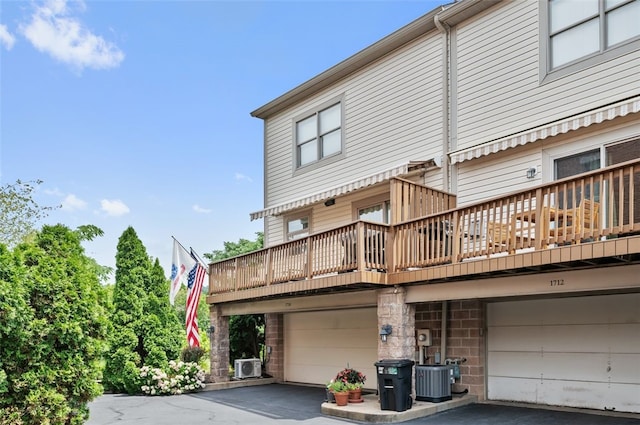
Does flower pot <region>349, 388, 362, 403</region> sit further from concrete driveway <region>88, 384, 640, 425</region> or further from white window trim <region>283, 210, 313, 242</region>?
white window trim <region>283, 210, 313, 242</region>

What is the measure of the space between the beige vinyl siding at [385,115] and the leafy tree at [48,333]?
8114 mm

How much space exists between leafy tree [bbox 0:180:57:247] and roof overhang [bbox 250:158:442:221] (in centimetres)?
1272

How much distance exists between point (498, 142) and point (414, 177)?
2691 millimetres

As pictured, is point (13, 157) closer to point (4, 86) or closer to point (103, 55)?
point (4, 86)

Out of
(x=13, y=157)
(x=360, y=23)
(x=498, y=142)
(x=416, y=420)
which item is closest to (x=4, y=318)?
(x=416, y=420)

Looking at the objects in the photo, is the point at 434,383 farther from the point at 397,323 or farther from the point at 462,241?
the point at 462,241

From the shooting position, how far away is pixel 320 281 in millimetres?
11711

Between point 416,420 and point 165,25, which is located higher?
point 165,25

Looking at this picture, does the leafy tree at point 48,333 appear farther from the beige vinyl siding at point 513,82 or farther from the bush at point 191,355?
the bush at point 191,355

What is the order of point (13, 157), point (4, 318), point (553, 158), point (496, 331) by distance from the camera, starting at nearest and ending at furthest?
1. point (4, 318)
2. point (553, 158)
3. point (496, 331)
4. point (13, 157)

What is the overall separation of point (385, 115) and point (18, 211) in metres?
16.9

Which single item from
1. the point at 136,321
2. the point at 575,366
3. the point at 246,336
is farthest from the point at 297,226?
the point at 575,366

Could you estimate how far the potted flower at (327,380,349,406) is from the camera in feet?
34.8

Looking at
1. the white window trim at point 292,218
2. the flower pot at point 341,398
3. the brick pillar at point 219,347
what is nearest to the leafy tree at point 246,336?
the brick pillar at point 219,347
